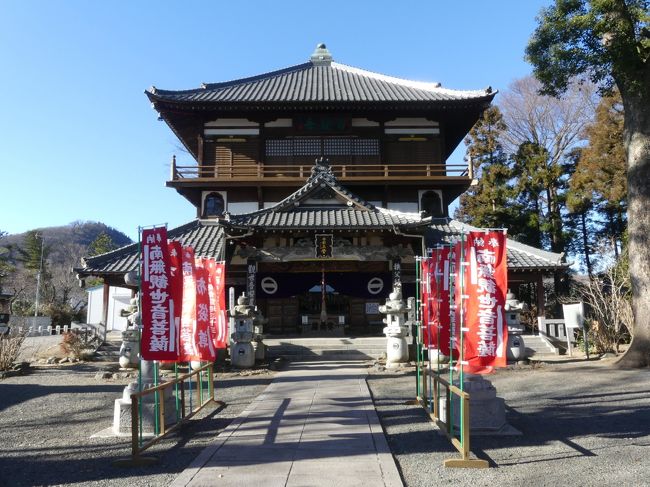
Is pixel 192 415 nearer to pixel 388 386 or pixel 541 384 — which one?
pixel 388 386

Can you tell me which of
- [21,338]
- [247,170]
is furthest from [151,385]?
[247,170]

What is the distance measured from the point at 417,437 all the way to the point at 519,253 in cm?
1361

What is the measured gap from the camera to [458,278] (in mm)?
5746

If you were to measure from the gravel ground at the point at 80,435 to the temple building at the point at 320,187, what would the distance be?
6.30 metres

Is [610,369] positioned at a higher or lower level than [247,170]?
lower

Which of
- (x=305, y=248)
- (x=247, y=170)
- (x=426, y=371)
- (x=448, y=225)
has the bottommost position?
(x=426, y=371)

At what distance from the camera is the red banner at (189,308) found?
764 cm

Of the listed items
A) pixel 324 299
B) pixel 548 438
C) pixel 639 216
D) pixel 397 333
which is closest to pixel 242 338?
pixel 397 333

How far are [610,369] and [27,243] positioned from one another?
174ft

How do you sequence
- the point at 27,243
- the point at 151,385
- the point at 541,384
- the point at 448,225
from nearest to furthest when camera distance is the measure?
1. the point at 151,385
2. the point at 541,384
3. the point at 448,225
4. the point at 27,243

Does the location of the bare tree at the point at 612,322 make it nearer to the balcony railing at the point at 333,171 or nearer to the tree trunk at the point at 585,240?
the balcony railing at the point at 333,171

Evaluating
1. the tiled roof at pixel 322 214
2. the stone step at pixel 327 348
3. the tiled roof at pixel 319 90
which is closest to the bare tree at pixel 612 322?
the tiled roof at pixel 322 214

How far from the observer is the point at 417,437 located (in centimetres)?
609

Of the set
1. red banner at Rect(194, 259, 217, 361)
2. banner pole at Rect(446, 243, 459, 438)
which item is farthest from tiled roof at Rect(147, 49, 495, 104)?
banner pole at Rect(446, 243, 459, 438)
